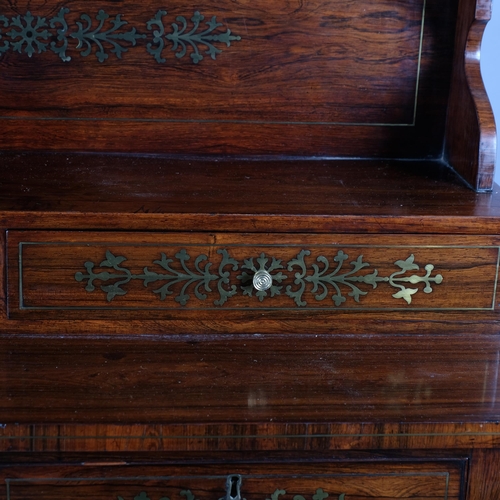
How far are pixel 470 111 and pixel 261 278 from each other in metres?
0.46

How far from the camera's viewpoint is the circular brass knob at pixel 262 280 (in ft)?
3.92

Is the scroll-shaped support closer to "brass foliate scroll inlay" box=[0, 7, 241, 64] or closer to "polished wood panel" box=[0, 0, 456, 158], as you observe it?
"polished wood panel" box=[0, 0, 456, 158]

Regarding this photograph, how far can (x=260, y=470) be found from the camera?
3.57 feet

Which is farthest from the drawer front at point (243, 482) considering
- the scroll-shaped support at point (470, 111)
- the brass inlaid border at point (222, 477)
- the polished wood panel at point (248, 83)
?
the polished wood panel at point (248, 83)

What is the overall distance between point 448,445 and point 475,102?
0.57 m

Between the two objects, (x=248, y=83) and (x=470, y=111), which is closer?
(x=470, y=111)

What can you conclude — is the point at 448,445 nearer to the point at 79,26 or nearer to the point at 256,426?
the point at 256,426

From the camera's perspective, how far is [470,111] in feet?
4.54

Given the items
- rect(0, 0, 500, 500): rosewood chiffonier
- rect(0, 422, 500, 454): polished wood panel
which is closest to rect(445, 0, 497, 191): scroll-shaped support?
rect(0, 0, 500, 500): rosewood chiffonier

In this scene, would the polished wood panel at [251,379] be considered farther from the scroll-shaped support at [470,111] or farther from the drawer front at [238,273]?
the scroll-shaped support at [470,111]

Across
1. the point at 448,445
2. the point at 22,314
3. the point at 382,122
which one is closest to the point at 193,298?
the point at 22,314

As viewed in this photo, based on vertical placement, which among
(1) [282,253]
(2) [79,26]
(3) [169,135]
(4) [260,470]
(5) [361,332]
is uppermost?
(2) [79,26]

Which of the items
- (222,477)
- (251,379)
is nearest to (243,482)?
(222,477)

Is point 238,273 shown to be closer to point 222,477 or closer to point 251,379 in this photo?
point 251,379
